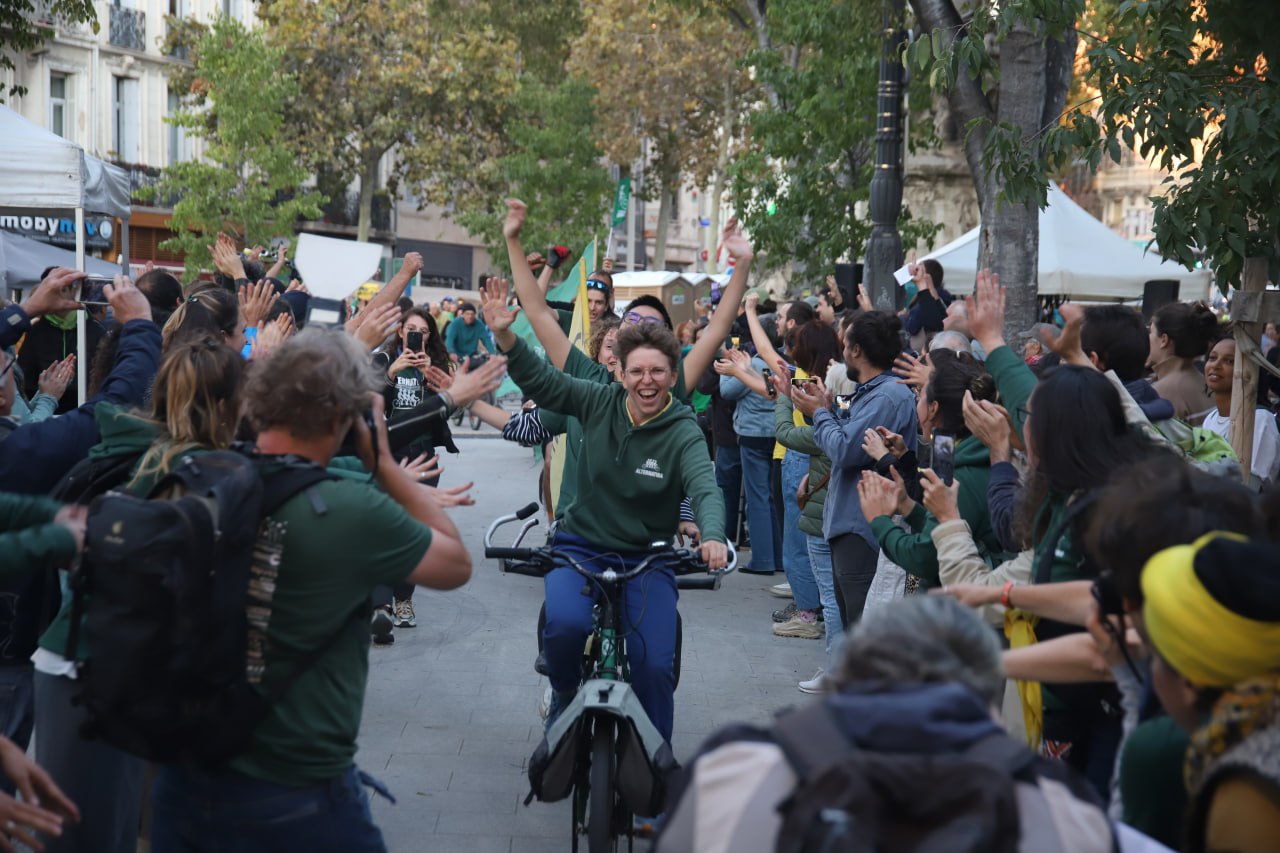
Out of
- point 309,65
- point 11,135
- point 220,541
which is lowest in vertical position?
point 220,541

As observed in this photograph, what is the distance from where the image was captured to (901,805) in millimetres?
1864

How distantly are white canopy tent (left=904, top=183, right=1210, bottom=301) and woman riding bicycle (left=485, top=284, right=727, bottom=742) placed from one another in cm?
1015

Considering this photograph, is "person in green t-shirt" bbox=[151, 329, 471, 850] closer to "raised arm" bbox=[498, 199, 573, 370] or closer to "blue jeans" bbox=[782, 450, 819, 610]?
"raised arm" bbox=[498, 199, 573, 370]

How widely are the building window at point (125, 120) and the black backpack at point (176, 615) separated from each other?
133 ft

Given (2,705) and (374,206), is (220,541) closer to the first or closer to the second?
(2,705)

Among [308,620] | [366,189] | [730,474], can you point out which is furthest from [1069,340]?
[366,189]

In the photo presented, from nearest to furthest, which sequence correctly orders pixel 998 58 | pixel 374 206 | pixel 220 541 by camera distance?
1. pixel 220 541
2. pixel 998 58
3. pixel 374 206


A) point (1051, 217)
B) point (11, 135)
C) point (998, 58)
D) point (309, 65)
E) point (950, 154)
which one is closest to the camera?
point (11, 135)

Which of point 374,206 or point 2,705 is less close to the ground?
point 374,206

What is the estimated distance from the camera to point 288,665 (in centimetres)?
304

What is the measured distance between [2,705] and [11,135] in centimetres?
677

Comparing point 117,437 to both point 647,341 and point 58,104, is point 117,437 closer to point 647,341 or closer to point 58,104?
point 647,341

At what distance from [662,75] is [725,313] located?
3073 centimetres

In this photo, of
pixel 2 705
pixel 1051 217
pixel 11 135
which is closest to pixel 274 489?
pixel 2 705
